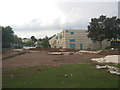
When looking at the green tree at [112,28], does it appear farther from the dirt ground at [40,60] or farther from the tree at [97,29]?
the dirt ground at [40,60]

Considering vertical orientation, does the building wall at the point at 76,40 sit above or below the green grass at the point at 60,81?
above

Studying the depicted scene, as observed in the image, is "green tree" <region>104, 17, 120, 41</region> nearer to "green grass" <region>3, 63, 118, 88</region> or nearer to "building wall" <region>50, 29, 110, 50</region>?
"building wall" <region>50, 29, 110, 50</region>

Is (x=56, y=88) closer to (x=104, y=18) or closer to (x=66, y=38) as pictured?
(x=104, y=18)

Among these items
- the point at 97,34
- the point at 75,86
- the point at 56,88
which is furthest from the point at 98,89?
the point at 97,34

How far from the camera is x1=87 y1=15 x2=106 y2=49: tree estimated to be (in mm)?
52281

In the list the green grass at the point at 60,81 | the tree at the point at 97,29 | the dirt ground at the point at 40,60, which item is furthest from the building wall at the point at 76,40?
the green grass at the point at 60,81

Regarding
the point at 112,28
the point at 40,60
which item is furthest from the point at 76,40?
the point at 40,60

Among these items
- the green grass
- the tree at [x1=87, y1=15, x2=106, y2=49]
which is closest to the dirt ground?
the green grass

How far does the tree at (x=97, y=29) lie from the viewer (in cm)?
5228

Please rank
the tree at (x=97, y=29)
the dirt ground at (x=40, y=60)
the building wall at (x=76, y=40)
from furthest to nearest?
the building wall at (x=76, y=40), the tree at (x=97, y=29), the dirt ground at (x=40, y=60)

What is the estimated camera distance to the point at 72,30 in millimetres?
64500

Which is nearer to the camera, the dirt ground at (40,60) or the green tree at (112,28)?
the dirt ground at (40,60)

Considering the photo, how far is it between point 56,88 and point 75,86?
2.84 feet

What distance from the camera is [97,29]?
52.5 meters
